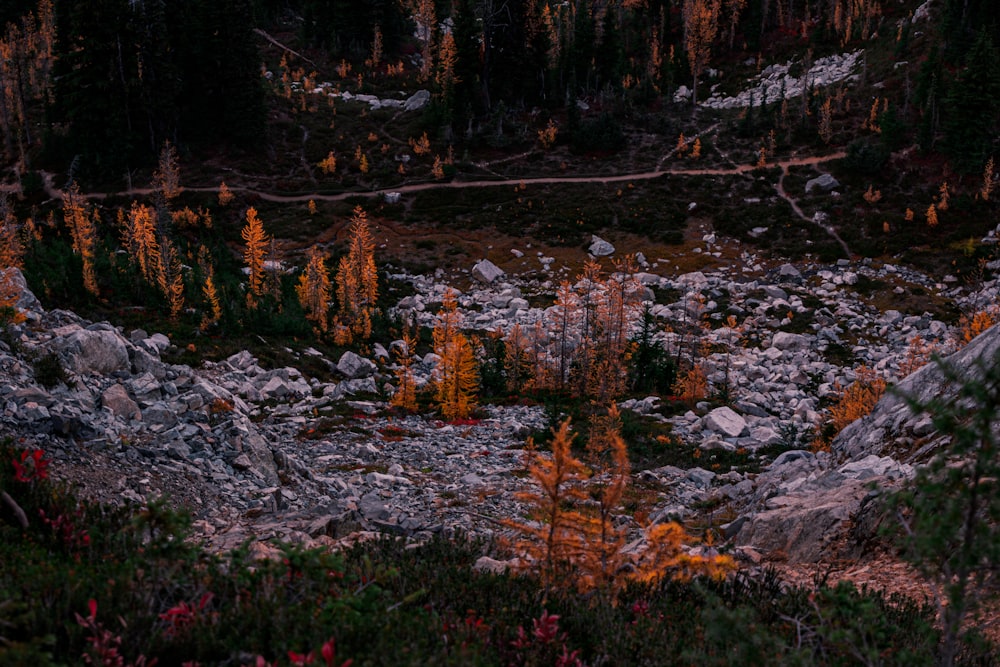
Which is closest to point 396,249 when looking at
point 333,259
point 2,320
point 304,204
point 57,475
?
point 333,259

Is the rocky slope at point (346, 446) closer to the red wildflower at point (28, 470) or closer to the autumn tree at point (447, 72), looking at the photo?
the red wildflower at point (28, 470)

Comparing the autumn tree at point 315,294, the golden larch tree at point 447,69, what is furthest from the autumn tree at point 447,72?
the autumn tree at point 315,294

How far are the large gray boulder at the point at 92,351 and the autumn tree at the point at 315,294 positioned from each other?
54.8 ft

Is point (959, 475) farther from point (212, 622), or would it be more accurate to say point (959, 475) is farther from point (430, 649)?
point (212, 622)

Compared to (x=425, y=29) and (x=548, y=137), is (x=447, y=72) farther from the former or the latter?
(x=425, y=29)

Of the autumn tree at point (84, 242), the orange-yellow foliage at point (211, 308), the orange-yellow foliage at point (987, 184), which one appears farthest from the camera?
the orange-yellow foliage at point (987, 184)

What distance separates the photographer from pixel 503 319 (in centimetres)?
3922

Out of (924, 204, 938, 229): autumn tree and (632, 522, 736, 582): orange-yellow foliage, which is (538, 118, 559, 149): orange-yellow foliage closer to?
(924, 204, 938, 229): autumn tree

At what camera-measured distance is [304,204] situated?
181ft

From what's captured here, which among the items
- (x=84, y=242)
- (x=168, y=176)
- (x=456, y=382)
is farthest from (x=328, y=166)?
(x=456, y=382)

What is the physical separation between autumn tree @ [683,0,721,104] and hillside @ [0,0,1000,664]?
40.2 inches

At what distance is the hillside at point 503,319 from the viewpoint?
4.94 metres

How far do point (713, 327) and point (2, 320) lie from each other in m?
35.3

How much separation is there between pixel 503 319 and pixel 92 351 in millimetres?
27782
